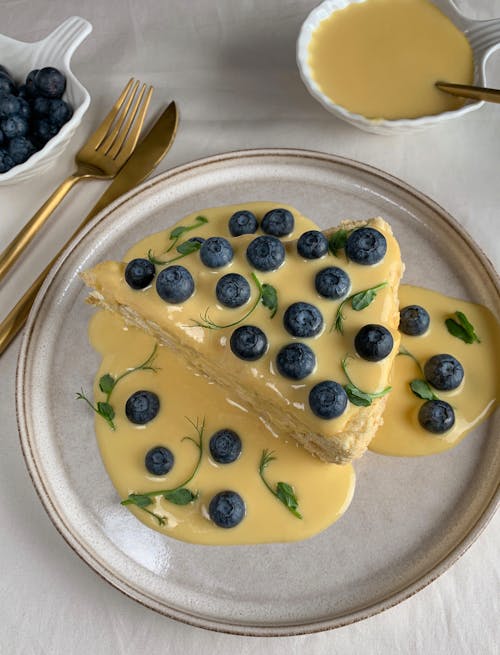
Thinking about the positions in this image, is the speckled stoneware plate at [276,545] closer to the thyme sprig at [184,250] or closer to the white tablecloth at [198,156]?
the white tablecloth at [198,156]

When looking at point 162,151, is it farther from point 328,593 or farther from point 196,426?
point 328,593

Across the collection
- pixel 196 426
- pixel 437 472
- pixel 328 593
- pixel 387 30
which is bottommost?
pixel 328 593

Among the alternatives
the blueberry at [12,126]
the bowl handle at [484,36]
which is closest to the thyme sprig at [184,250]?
the blueberry at [12,126]

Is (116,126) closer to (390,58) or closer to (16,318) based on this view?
(16,318)

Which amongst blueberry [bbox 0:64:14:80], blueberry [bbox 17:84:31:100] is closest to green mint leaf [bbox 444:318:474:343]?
blueberry [bbox 17:84:31:100]

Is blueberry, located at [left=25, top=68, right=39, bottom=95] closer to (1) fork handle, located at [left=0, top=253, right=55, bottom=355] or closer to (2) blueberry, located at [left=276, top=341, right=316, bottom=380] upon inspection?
(1) fork handle, located at [left=0, top=253, right=55, bottom=355]

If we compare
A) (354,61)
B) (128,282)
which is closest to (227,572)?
(128,282)

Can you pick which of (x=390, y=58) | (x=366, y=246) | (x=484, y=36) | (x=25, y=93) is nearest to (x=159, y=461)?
A: (x=366, y=246)
